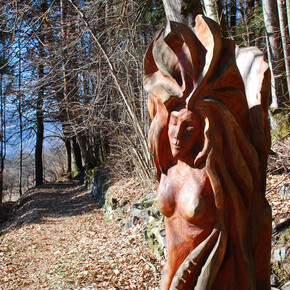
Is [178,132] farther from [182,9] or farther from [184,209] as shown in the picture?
[182,9]

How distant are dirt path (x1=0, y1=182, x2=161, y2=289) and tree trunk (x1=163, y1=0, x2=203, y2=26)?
11.9 ft

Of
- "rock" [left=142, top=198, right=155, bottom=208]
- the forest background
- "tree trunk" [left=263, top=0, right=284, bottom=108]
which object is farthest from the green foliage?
"rock" [left=142, top=198, right=155, bottom=208]

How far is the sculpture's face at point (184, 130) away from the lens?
1674 mm

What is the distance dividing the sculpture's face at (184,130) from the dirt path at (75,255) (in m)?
3.08

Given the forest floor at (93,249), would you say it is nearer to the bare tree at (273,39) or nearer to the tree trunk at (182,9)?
the bare tree at (273,39)

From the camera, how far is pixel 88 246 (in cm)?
619

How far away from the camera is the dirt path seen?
454 cm

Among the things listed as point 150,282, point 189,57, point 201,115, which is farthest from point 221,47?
point 150,282

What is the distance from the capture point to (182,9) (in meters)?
4.21

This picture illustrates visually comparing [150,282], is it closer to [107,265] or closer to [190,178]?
[107,265]

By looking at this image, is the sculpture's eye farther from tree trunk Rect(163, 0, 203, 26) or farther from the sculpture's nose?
tree trunk Rect(163, 0, 203, 26)

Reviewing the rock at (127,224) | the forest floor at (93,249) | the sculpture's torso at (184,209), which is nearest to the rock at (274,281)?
the forest floor at (93,249)

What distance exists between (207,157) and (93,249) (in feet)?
16.1

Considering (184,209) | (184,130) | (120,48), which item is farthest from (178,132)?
(120,48)
